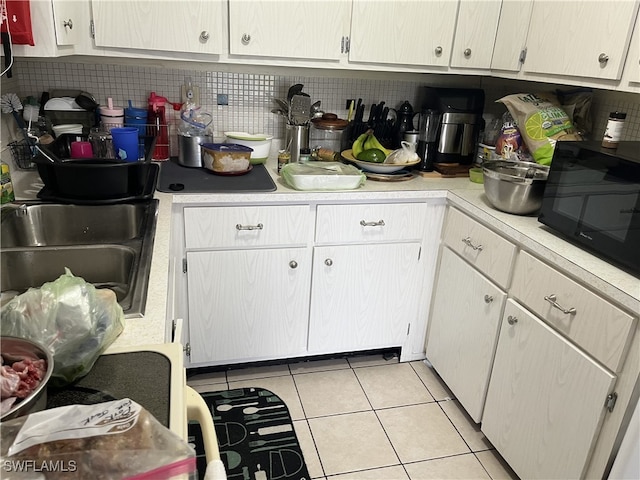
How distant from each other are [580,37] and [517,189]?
55 cm

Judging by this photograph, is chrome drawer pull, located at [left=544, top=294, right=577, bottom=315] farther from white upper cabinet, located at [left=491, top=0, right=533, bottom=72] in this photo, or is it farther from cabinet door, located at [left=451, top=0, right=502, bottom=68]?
cabinet door, located at [left=451, top=0, right=502, bottom=68]

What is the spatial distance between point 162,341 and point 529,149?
163 centimetres

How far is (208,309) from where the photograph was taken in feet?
6.71

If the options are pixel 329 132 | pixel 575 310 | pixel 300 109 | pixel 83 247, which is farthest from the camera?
pixel 329 132

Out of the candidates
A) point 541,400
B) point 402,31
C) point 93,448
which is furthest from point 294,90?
point 93,448

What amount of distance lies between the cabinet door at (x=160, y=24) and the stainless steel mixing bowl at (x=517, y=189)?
117 cm

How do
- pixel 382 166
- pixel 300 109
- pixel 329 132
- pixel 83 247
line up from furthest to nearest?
pixel 329 132
pixel 300 109
pixel 382 166
pixel 83 247

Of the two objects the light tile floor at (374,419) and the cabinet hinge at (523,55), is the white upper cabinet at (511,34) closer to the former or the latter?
the cabinet hinge at (523,55)

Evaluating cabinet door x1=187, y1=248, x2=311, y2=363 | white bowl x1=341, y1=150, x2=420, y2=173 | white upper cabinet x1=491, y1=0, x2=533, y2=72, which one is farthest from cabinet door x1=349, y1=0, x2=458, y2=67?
cabinet door x1=187, y1=248, x2=311, y2=363

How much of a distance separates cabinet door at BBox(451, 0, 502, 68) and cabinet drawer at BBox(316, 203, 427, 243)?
2.21ft

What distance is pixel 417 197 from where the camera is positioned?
2.06 meters

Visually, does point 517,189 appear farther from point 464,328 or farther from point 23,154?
point 23,154

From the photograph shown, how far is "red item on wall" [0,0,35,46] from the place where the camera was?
50.0 inches

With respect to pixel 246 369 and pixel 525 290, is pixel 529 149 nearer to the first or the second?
pixel 525 290
